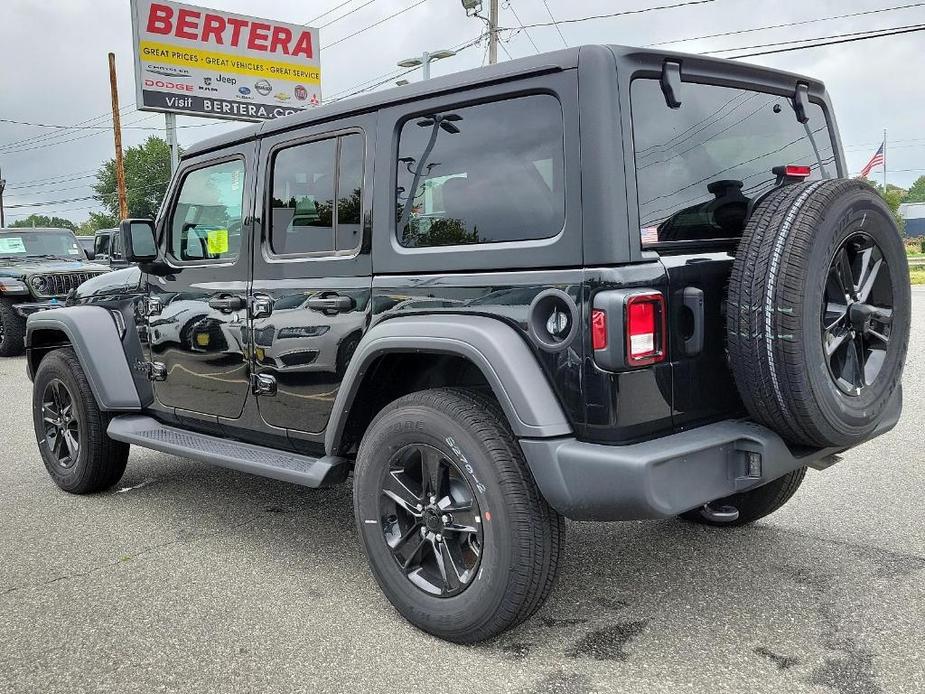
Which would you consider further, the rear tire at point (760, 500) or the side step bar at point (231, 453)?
the rear tire at point (760, 500)

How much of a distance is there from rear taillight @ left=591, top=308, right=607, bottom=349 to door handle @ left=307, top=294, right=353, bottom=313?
3.64 feet

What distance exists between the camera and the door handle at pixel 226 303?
3.75 m

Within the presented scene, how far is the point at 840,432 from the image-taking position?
2.66 meters

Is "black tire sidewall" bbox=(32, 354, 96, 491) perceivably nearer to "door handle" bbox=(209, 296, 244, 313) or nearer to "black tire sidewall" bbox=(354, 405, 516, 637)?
"door handle" bbox=(209, 296, 244, 313)

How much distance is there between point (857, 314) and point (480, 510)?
141 cm

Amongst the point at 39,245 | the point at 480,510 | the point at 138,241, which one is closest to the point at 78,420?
the point at 138,241

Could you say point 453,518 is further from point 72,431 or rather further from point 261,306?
point 72,431

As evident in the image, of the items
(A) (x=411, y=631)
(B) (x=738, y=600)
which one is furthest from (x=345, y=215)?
(B) (x=738, y=600)

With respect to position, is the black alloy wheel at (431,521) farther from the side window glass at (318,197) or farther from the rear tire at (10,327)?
the rear tire at (10,327)

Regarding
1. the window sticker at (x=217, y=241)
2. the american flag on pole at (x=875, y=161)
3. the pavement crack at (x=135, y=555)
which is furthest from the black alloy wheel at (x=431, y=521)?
the american flag on pole at (x=875, y=161)

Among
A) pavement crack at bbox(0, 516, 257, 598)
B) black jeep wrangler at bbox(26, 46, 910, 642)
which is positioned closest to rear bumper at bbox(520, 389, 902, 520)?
black jeep wrangler at bbox(26, 46, 910, 642)

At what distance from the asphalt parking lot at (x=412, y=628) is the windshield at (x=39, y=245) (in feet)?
33.5

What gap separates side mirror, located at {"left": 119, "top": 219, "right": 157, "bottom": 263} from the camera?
416 centimetres

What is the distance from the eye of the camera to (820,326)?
2570mm
